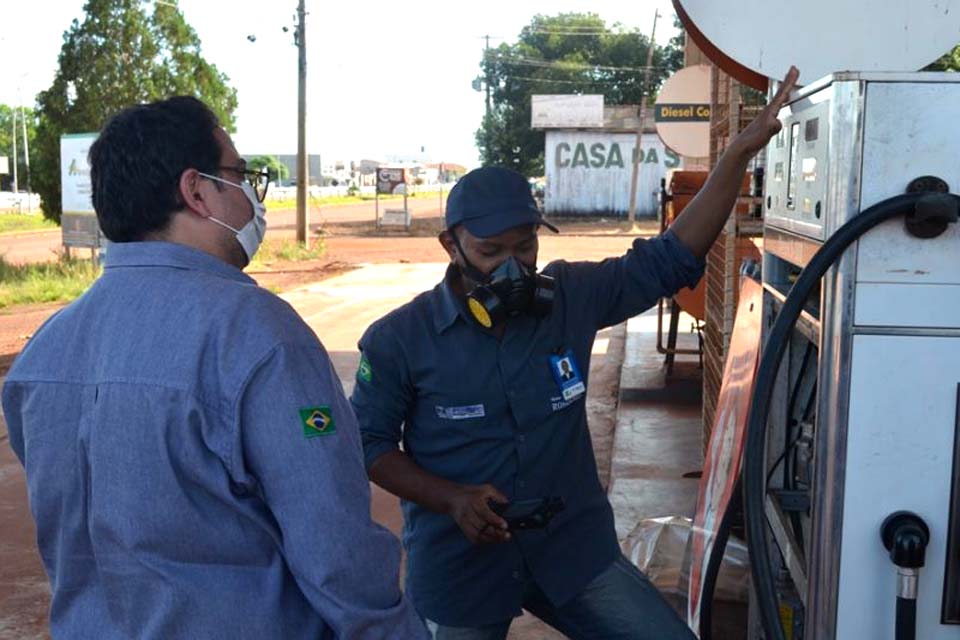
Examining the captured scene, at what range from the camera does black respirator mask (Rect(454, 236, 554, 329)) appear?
294 cm

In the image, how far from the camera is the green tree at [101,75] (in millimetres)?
23828

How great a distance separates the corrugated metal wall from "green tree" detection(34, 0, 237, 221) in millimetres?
20780

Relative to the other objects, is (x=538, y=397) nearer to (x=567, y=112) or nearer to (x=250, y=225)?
(x=250, y=225)

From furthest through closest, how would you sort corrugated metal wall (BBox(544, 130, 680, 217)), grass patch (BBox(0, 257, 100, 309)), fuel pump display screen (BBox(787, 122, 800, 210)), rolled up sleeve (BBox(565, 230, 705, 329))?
corrugated metal wall (BBox(544, 130, 680, 217)) → grass patch (BBox(0, 257, 100, 309)) → rolled up sleeve (BBox(565, 230, 705, 329)) → fuel pump display screen (BBox(787, 122, 800, 210))

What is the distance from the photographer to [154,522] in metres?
1.96

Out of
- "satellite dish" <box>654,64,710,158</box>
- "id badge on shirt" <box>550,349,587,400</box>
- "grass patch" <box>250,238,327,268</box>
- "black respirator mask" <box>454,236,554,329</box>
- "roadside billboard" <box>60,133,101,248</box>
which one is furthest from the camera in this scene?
"grass patch" <box>250,238,327,268</box>

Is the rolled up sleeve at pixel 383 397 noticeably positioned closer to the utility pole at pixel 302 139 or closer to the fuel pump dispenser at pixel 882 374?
the fuel pump dispenser at pixel 882 374

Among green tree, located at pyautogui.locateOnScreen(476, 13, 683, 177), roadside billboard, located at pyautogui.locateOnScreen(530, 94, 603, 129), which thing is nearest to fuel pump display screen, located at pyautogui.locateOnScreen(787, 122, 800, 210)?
roadside billboard, located at pyautogui.locateOnScreen(530, 94, 603, 129)

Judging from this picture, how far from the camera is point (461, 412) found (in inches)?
119

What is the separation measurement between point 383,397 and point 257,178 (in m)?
0.82

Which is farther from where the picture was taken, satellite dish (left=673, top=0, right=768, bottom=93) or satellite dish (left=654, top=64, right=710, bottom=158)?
satellite dish (left=654, top=64, right=710, bottom=158)

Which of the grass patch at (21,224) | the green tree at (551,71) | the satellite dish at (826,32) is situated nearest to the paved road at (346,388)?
the satellite dish at (826,32)

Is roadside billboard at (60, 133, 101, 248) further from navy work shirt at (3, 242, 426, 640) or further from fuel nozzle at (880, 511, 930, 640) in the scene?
fuel nozzle at (880, 511, 930, 640)

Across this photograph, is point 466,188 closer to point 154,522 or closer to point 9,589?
point 154,522
